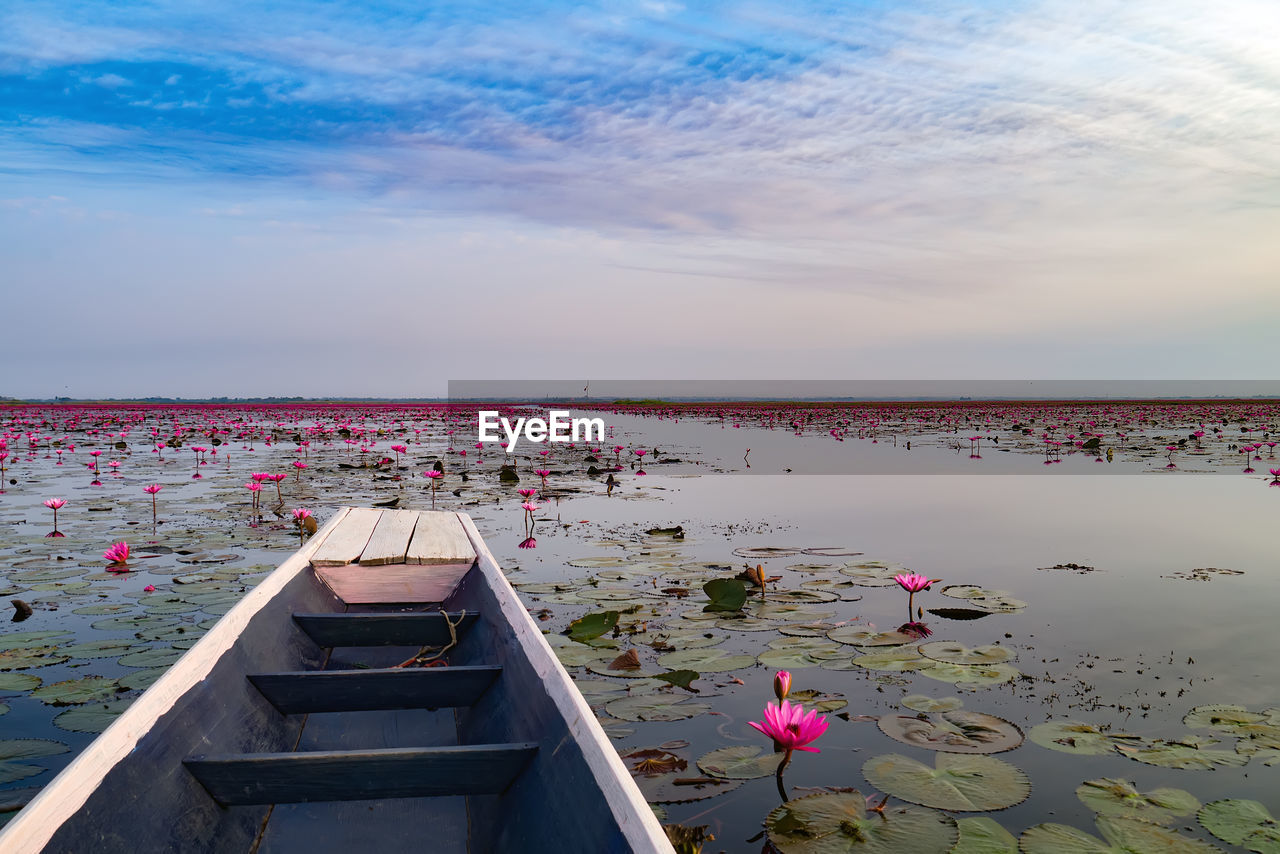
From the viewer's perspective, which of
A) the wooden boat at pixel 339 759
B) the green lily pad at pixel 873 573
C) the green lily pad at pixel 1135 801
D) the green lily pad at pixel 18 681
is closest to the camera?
the wooden boat at pixel 339 759

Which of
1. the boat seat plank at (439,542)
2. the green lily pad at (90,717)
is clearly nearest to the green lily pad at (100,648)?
the green lily pad at (90,717)

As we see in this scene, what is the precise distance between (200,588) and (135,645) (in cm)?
114

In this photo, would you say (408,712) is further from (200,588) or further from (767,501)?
(767,501)

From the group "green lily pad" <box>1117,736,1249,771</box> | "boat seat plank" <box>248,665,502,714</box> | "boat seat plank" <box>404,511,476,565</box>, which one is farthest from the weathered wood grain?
"green lily pad" <box>1117,736,1249,771</box>

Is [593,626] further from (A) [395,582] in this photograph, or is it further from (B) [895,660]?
(B) [895,660]

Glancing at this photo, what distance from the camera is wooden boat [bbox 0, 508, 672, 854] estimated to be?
1.45 m

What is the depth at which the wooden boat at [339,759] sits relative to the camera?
4.76ft

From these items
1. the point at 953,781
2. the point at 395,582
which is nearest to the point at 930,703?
the point at 953,781

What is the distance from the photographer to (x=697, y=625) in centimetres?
422

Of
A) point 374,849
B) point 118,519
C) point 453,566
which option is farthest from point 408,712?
point 118,519

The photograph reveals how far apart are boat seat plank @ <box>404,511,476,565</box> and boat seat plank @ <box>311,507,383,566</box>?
12.1 inches

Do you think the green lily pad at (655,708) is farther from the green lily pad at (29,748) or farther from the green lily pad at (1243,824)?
the green lily pad at (29,748)

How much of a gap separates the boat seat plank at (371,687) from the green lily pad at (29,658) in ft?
6.37

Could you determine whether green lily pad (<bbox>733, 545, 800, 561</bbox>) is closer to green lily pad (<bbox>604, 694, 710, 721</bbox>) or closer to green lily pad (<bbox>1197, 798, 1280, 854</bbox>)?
green lily pad (<bbox>604, 694, 710, 721</bbox>)
